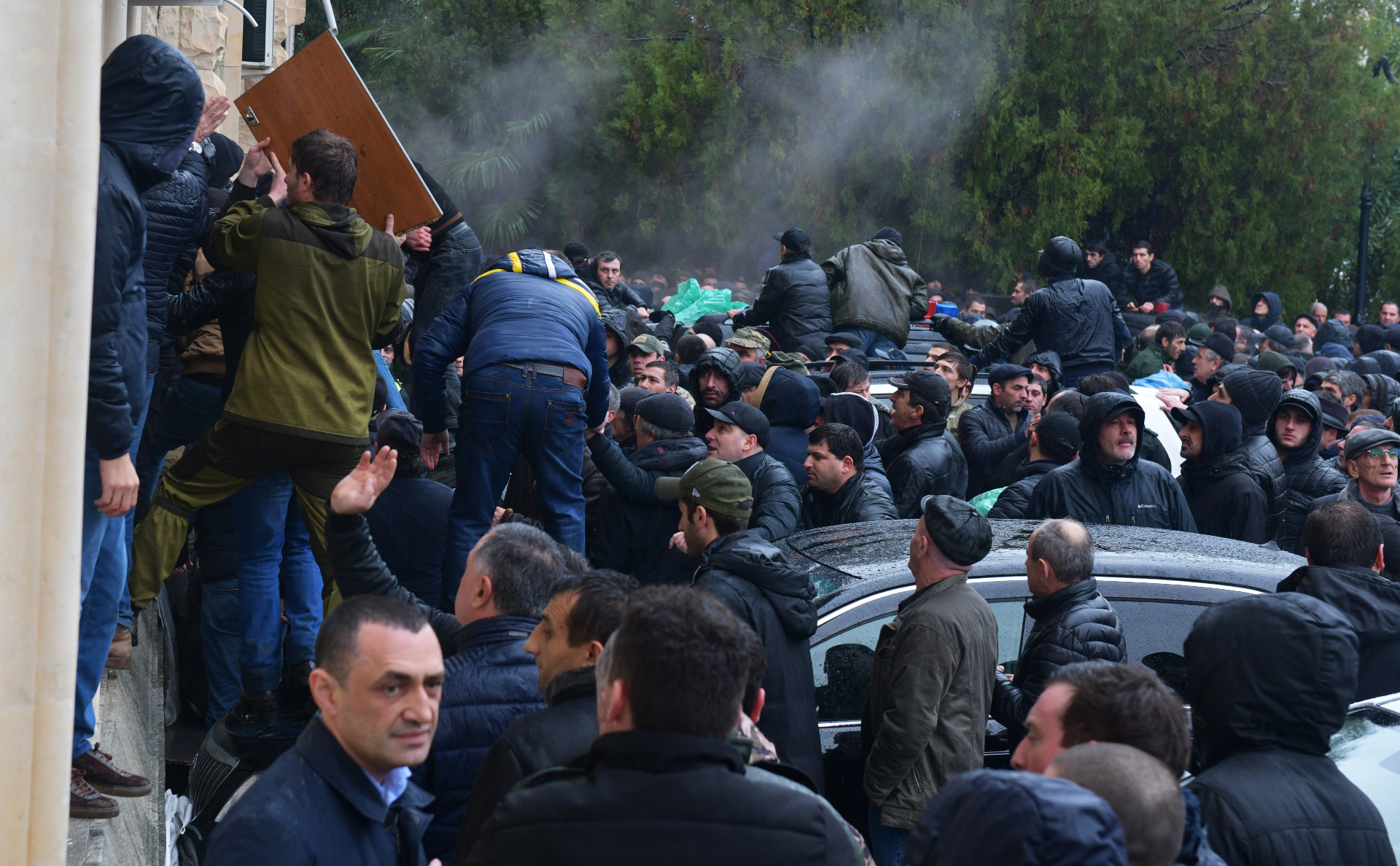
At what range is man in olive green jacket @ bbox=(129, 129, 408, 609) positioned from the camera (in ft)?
14.0

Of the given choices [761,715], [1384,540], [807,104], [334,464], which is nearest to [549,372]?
[334,464]

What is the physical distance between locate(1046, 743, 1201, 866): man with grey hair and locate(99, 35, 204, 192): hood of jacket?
260 centimetres

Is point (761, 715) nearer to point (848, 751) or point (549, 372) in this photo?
point (848, 751)

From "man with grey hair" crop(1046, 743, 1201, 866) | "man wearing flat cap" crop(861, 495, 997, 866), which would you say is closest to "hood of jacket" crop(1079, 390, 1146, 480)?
"man wearing flat cap" crop(861, 495, 997, 866)

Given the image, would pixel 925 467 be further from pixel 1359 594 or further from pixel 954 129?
pixel 954 129

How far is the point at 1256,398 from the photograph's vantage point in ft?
23.8

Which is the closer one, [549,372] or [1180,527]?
[549,372]

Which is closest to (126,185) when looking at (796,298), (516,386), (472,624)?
(472,624)

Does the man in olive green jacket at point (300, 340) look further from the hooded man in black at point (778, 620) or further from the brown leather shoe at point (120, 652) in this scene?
the hooded man in black at point (778, 620)

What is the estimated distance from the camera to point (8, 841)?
104 inches

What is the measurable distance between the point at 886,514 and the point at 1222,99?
14816 millimetres

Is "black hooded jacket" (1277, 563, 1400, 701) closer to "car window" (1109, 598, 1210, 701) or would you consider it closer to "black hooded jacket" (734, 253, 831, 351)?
"car window" (1109, 598, 1210, 701)

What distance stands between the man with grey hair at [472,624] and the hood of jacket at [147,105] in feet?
3.04

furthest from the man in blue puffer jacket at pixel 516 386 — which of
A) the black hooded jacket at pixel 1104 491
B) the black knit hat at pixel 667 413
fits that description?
the black hooded jacket at pixel 1104 491
